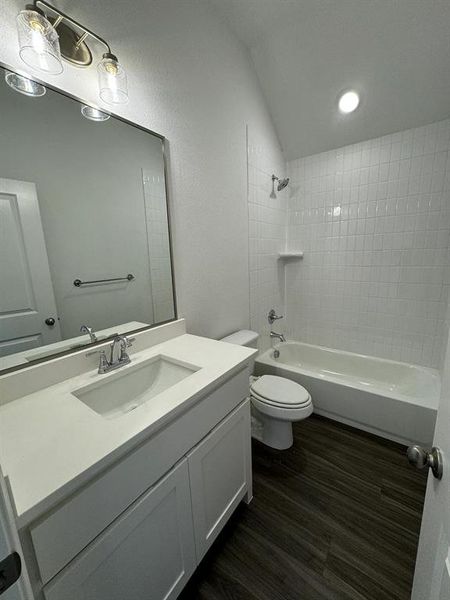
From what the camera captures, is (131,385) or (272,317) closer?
(131,385)

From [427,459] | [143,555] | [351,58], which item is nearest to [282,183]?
[351,58]

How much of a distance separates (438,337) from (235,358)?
1.89 metres

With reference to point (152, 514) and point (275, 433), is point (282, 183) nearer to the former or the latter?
point (275, 433)

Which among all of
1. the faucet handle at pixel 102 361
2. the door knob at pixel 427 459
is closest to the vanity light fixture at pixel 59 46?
the faucet handle at pixel 102 361

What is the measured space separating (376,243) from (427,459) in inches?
79.7

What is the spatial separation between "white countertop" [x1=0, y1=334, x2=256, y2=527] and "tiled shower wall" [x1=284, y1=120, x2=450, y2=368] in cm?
181

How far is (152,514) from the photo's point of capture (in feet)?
2.48

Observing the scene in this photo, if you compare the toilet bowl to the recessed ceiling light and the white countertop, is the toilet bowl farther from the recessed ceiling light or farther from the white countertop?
the recessed ceiling light

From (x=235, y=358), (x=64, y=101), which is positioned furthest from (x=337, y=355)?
(x=64, y=101)

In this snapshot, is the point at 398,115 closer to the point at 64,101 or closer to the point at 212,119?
the point at 212,119

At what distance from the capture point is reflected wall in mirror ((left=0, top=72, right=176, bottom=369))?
882 mm

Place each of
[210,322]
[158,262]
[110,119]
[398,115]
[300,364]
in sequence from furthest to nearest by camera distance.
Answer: [300,364] → [398,115] → [210,322] → [158,262] → [110,119]

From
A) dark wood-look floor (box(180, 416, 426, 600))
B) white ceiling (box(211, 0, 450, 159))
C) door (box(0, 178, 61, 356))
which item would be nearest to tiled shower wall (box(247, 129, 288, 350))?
white ceiling (box(211, 0, 450, 159))

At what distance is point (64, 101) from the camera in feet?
3.17
